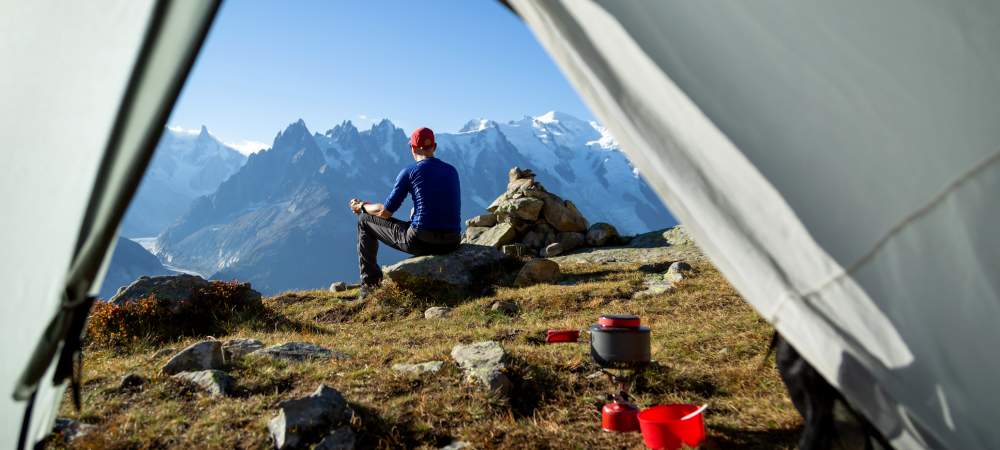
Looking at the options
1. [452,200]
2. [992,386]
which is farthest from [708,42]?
[452,200]

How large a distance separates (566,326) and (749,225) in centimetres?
538

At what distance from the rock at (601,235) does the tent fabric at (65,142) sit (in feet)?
60.2

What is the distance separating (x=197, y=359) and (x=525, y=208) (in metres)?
16.9

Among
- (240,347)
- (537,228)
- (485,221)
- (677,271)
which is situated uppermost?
(485,221)

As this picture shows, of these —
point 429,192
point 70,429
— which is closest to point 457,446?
point 70,429

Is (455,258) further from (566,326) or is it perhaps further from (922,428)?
(922,428)

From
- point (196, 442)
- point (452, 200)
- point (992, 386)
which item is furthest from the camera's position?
point (452, 200)

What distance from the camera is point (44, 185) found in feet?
10.1

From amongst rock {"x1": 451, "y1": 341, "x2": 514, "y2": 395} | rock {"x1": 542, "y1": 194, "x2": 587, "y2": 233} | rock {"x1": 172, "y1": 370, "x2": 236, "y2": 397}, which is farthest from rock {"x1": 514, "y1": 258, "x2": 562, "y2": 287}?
rock {"x1": 542, "y1": 194, "x2": 587, "y2": 233}

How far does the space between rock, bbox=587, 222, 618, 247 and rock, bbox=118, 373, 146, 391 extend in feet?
56.0

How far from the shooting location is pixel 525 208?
21.7 metres

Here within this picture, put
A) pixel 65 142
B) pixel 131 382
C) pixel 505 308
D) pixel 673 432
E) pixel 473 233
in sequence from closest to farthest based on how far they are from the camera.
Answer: pixel 65 142
pixel 673 432
pixel 131 382
pixel 505 308
pixel 473 233

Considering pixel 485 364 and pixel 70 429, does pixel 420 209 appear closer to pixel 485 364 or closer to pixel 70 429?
pixel 485 364

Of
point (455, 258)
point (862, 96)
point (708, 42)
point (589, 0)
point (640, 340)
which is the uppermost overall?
point (455, 258)
